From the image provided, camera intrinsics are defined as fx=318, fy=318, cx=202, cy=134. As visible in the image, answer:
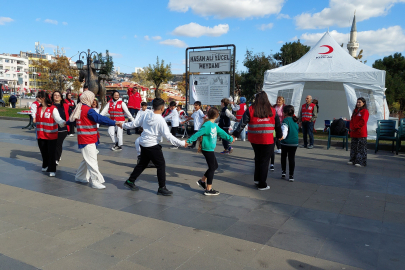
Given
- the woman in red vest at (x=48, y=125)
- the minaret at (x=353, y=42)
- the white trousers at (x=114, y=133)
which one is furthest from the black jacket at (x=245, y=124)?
the minaret at (x=353, y=42)

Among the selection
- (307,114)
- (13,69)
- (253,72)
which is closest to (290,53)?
(253,72)

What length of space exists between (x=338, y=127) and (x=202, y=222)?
8008 millimetres

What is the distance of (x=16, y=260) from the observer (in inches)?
127

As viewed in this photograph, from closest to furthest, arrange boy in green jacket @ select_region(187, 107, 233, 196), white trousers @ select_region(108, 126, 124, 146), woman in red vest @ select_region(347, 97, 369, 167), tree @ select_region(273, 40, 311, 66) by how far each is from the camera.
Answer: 1. boy in green jacket @ select_region(187, 107, 233, 196)
2. woman in red vest @ select_region(347, 97, 369, 167)
3. white trousers @ select_region(108, 126, 124, 146)
4. tree @ select_region(273, 40, 311, 66)

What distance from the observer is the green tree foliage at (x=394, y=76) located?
30.5 meters

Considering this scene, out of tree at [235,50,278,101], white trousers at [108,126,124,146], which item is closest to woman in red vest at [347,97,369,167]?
white trousers at [108,126,124,146]

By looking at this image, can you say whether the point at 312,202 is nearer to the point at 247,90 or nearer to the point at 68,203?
the point at 68,203

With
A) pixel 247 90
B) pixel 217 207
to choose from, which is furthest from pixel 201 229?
pixel 247 90

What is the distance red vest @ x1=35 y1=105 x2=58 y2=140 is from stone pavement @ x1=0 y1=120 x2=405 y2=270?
2.83 feet

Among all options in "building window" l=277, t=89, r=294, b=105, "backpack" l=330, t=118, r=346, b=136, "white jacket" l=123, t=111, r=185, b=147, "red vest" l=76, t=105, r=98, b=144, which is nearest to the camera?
"white jacket" l=123, t=111, r=185, b=147

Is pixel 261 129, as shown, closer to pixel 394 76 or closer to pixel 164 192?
pixel 164 192

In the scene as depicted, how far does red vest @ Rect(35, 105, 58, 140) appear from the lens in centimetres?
653

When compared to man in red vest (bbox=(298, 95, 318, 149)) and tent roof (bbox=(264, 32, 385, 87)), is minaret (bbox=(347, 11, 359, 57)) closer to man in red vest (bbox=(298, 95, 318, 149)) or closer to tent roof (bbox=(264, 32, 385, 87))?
tent roof (bbox=(264, 32, 385, 87))

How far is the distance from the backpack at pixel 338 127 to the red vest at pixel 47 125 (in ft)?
28.3
